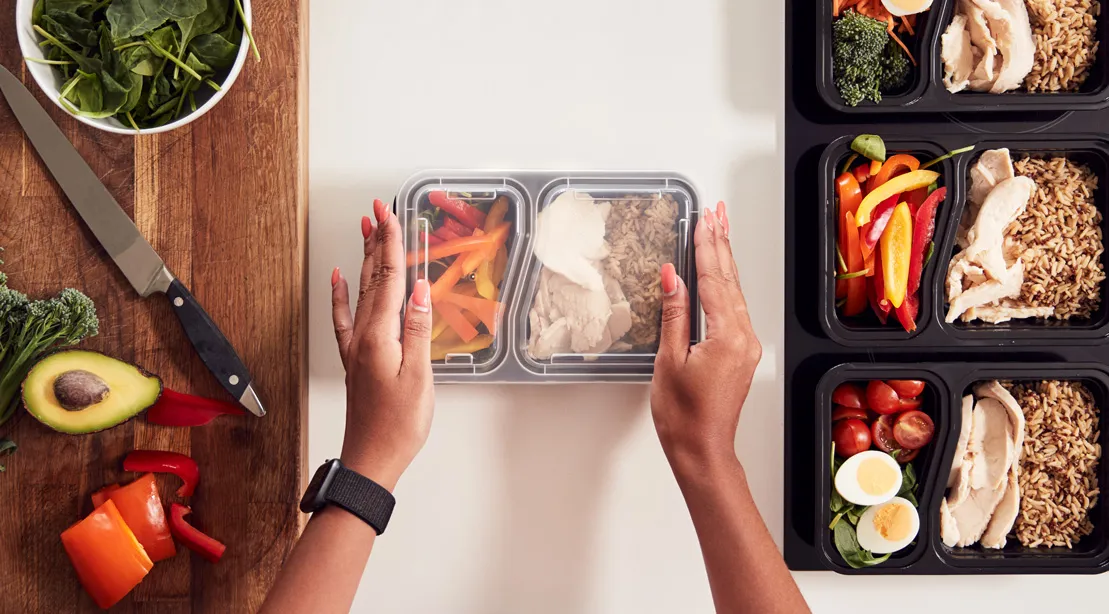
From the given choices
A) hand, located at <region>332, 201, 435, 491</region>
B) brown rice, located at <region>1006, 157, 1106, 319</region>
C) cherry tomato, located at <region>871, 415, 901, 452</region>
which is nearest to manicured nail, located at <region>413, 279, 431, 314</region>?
hand, located at <region>332, 201, 435, 491</region>

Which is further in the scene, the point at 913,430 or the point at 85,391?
the point at 913,430

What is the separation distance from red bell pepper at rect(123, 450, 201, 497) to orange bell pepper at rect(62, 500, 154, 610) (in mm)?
79

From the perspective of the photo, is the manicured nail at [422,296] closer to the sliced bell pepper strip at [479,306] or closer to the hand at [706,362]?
the sliced bell pepper strip at [479,306]

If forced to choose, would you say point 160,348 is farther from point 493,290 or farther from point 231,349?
point 493,290

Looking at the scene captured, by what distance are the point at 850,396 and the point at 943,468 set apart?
0.23 meters

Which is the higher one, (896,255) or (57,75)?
(57,75)

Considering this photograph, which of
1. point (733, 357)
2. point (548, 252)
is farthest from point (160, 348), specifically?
point (733, 357)

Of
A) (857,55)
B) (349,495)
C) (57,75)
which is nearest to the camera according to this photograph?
(349,495)

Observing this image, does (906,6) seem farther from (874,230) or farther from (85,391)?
(85,391)

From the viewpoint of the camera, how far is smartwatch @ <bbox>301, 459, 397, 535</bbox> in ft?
3.65

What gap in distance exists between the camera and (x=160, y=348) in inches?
52.7

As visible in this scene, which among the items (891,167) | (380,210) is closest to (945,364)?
(891,167)

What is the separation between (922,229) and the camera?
1.38 metres

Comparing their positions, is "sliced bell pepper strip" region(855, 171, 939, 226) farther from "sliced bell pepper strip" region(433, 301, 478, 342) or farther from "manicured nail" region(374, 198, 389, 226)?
"manicured nail" region(374, 198, 389, 226)
